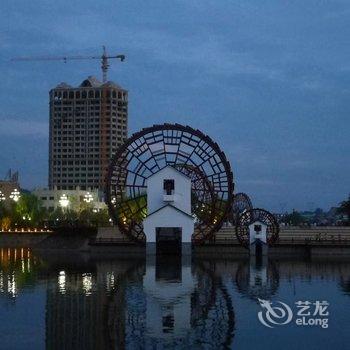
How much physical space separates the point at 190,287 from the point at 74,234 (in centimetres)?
3232

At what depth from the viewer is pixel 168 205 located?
2060 inches

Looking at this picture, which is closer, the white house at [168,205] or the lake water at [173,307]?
the lake water at [173,307]

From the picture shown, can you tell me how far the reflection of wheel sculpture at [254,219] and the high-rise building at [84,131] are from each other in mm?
105215

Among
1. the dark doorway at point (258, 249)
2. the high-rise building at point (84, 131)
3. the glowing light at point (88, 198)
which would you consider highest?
the high-rise building at point (84, 131)

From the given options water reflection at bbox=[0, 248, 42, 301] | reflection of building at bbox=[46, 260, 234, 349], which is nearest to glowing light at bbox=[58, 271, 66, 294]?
reflection of building at bbox=[46, 260, 234, 349]

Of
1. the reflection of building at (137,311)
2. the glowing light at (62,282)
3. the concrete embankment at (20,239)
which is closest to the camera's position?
the reflection of building at (137,311)

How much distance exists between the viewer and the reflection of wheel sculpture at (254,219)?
5684 centimetres

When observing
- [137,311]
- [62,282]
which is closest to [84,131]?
[62,282]

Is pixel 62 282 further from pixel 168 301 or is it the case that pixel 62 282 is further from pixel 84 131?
pixel 84 131

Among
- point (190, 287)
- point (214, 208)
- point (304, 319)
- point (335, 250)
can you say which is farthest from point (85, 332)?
point (335, 250)

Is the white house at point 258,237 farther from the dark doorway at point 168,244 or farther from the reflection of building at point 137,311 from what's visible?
the reflection of building at point 137,311

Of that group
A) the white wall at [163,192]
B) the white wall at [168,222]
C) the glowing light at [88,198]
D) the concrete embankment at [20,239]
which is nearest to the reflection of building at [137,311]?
the white wall at [168,222]

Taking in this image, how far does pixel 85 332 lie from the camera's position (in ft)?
70.9

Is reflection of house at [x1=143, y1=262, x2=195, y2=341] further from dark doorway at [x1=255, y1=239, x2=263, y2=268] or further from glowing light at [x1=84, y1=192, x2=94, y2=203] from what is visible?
glowing light at [x1=84, y1=192, x2=94, y2=203]
